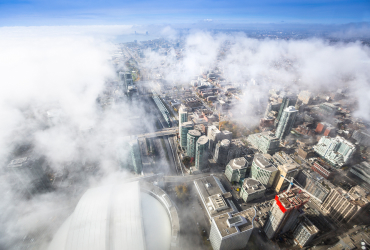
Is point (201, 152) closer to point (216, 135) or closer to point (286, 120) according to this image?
point (216, 135)

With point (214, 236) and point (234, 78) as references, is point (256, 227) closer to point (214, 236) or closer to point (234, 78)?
point (214, 236)

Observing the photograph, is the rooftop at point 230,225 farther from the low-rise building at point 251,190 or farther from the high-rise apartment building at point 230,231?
the low-rise building at point 251,190

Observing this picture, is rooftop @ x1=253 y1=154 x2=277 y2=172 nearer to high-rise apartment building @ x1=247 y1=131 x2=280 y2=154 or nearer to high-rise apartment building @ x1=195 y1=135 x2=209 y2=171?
high-rise apartment building @ x1=247 y1=131 x2=280 y2=154

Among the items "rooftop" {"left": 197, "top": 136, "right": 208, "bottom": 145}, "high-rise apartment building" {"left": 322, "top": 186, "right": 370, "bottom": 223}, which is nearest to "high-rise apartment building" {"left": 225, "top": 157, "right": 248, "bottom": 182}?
"rooftop" {"left": 197, "top": 136, "right": 208, "bottom": 145}

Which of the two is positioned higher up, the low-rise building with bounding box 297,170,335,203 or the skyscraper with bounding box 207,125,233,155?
the skyscraper with bounding box 207,125,233,155

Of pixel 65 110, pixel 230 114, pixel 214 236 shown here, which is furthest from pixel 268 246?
pixel 65 110

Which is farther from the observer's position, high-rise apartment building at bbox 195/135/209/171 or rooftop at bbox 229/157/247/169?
high-rise apartment building at bbox 195/135/209/171
